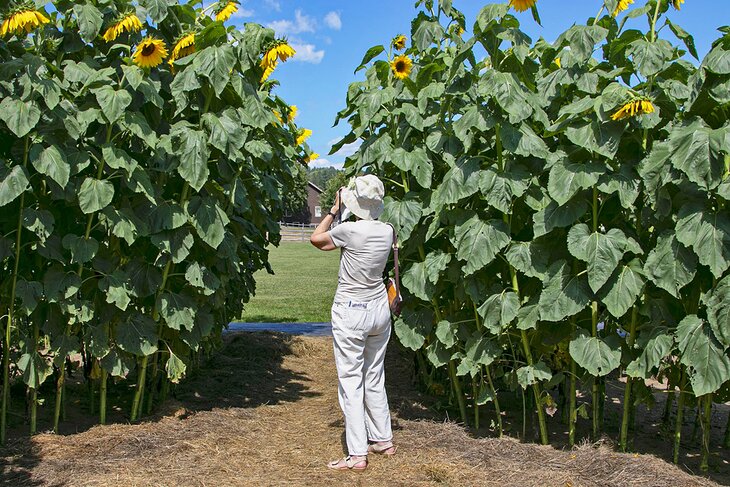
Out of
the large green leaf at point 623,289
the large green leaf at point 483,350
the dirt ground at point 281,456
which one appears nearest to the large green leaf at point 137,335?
the dirt ground at point 281,456

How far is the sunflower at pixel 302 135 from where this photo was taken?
767cm

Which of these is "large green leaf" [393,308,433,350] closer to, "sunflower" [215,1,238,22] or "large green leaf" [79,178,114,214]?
"large green leaf" [79,178,114,214]

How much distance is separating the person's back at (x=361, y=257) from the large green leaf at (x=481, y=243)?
18.6 inches

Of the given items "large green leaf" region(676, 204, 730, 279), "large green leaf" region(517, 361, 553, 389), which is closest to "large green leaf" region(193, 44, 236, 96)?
"large green leaf" region(517, 361, 553, 389)

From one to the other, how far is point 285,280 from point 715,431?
1420cm

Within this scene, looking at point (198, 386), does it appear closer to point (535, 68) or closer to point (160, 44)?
point (160, 44)

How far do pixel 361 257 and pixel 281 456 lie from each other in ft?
4.57

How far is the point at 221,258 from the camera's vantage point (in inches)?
201

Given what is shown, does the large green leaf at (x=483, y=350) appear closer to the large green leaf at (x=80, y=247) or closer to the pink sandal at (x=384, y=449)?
the pink sandal at (x=384, y=449)

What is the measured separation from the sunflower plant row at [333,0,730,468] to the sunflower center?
142 centimetres

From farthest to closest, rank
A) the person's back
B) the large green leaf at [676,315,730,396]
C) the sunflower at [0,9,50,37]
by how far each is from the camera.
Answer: the person's back, the sunflower at [0,9,50,37], the large green leaf at [676,315,730,396]

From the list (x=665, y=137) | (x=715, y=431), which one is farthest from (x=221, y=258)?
(x=715, y=431)

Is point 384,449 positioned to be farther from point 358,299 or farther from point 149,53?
point 149,53

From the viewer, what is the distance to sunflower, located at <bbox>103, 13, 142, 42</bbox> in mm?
4355
